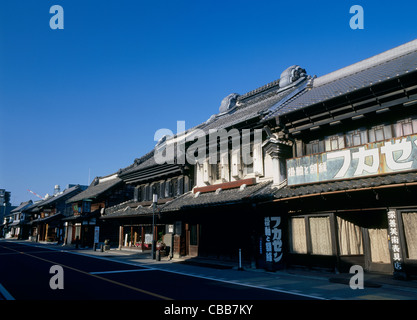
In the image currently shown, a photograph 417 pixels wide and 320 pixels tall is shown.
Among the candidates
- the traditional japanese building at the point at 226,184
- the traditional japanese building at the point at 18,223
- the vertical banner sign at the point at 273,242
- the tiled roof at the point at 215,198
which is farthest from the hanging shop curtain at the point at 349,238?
the traditional japanese building at the point at 18,223

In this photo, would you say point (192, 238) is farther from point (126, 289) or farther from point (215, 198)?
point (126, 289)

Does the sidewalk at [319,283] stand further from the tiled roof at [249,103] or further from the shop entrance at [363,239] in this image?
the tiled roof at [249,103]

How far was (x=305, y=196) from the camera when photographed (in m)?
13.0

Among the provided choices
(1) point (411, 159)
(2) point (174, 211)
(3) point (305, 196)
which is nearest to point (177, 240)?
(2) point (174, 211)

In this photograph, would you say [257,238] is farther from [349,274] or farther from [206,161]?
[206,161]

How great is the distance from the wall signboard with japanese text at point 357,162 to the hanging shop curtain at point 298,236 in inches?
84.9

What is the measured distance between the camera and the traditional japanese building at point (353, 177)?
11305 millimetres

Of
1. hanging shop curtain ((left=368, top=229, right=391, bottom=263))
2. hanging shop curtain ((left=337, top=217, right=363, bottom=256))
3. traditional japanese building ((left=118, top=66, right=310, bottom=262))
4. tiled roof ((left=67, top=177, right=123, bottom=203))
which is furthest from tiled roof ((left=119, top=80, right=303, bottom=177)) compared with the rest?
hanging shop curtain ((left=368, top=229, right=391, bottom=263))

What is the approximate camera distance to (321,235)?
1395cm

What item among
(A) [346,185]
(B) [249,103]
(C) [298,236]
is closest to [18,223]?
(B) [249,103]

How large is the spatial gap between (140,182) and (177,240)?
32.5 ft

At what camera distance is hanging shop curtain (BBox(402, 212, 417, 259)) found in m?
11.2
